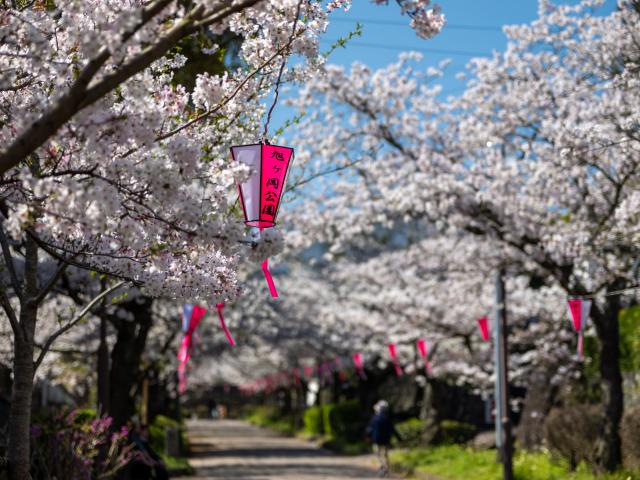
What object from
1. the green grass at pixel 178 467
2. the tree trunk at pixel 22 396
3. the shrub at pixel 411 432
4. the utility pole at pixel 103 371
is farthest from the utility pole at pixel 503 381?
the tree trunk at pixel 22 396

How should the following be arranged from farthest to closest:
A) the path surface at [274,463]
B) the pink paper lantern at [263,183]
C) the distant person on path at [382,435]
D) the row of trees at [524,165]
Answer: the path surface at [274,463] < the distant person on path at [382,435] < the row of trees at [524,165] < the pink paper lantern at [263,183]

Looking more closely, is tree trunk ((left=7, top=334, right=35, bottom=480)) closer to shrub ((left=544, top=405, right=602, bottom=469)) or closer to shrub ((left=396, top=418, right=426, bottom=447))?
shrub ((left=544, top=405, right=602, bottom=469))

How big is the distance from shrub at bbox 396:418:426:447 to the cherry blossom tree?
10.4 m

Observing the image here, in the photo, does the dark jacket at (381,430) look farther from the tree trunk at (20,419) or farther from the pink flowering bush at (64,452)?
the tree trunk at (20,419)

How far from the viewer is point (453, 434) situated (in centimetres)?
2288

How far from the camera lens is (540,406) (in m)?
19.8

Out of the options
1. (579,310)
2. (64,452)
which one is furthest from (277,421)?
(64,452)

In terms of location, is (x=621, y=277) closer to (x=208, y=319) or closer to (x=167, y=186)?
(x=167, y=186)

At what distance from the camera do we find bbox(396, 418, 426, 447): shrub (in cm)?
2412

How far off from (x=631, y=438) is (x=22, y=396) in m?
9.81

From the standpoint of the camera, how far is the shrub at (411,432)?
24123 mm

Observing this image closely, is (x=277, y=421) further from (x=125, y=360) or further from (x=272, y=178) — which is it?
(x=272, y=178)

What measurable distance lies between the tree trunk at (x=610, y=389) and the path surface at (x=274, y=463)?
612cm

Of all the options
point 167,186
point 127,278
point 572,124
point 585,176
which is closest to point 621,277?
point 585,176
